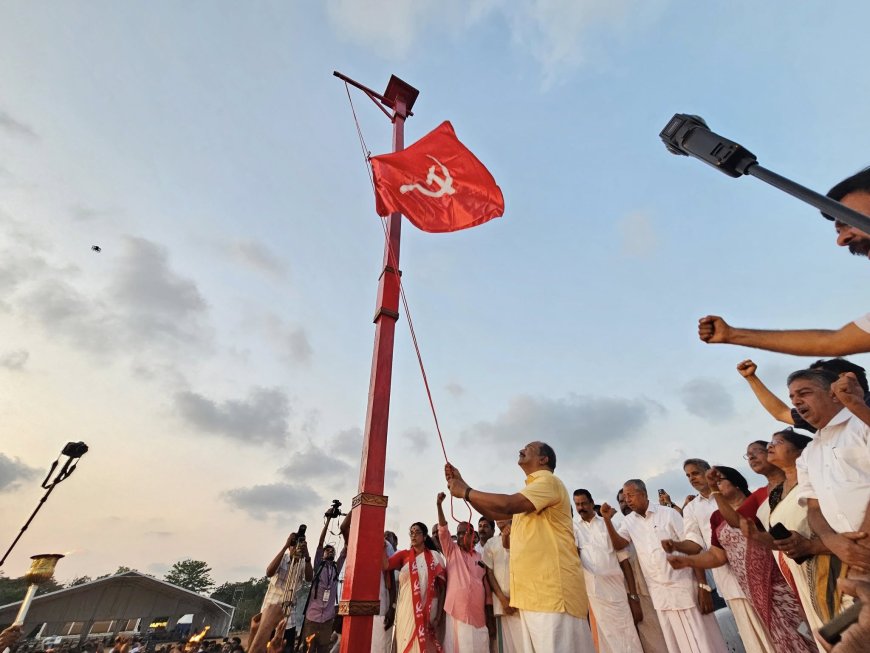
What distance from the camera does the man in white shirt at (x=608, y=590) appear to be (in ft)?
16.4

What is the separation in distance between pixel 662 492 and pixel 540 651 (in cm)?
503

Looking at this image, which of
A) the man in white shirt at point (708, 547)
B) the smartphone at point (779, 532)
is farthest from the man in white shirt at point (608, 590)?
the smartphone at point (779, 532)

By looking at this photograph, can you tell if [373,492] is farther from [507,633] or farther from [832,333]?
[832,333]

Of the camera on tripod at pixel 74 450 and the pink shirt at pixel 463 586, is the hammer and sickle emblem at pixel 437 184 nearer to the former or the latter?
the pink shirt at pixel 463 586

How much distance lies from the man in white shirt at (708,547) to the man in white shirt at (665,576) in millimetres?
252

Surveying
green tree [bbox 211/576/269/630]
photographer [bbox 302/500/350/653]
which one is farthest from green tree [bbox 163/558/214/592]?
photographer [bbox 302/500/350/653]

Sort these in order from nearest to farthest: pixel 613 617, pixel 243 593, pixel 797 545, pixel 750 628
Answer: pixel 797 545, pixel 750 628, pixel 613 617, pixel 243 593

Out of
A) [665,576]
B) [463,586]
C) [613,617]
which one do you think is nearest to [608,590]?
[613,617]

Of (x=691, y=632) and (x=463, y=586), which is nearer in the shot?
(x=691, y=632)

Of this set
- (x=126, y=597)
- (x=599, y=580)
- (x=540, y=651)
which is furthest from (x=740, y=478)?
(x=126, y=597)

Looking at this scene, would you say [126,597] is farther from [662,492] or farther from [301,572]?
[662,492]

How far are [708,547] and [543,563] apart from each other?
2.57 meters

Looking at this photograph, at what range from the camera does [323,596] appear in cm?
698

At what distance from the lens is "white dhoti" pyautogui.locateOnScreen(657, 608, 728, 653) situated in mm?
4602
